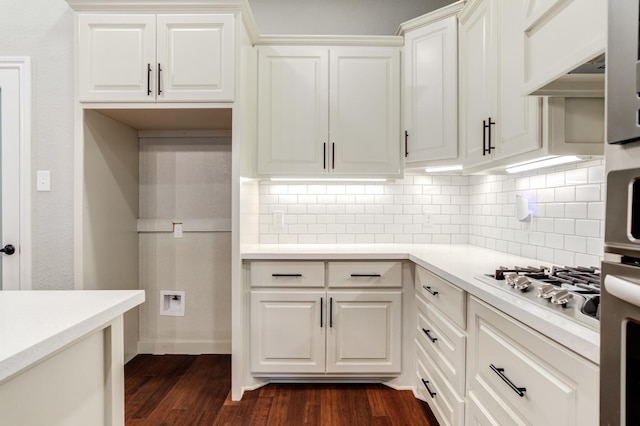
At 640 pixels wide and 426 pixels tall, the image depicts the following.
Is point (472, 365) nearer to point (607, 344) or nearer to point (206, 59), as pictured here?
point (607, 344)

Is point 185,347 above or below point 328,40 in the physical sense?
below

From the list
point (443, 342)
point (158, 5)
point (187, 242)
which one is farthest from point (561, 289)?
point (187, 242)

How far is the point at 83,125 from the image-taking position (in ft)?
6.99

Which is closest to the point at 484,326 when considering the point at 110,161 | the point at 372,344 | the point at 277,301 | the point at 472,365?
the point at 472,365

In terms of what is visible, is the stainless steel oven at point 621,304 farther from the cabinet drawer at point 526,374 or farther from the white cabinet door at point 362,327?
the white cabinet door at point 362,327

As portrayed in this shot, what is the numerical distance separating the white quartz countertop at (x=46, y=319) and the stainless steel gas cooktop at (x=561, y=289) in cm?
118

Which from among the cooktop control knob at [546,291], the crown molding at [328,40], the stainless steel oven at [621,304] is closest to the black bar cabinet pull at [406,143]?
the crown molding at [328,40]

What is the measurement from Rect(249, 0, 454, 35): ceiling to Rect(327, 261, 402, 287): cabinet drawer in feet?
6.05

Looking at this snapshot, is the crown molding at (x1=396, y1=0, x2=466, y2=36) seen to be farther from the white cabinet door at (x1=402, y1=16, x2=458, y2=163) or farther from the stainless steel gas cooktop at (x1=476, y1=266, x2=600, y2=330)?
the stainless steel gas cooktop at (x1=476, y1=266, x2=600, y2=330)

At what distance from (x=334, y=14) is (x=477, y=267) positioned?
2.23 metres

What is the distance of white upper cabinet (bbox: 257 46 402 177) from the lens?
246 centimetres

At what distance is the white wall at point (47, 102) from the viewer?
2207 millimetres

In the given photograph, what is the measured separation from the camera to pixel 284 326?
2250 mm

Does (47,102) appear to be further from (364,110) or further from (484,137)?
(484,137)
